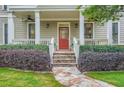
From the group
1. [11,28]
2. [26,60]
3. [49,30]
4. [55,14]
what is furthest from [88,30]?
[26,60]

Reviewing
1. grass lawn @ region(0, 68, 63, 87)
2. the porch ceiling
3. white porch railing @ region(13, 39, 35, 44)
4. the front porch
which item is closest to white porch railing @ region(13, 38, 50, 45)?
white porch railing @ region(13, 39, 35, 44)

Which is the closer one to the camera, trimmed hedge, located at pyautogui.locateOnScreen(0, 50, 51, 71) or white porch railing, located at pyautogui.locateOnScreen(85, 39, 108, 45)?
trimmed hedge, located at pyautogui.locateOnScreen(0, 50, 51, 71)

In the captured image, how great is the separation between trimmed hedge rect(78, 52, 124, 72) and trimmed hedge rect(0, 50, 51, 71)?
166 centimetres

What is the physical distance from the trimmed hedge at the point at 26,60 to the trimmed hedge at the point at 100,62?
1662 millimetres

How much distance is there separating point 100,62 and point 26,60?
11.3 ft

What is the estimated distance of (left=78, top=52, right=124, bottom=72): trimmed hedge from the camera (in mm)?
14477

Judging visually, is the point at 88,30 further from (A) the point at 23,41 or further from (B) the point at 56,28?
(A) the point at 23,41

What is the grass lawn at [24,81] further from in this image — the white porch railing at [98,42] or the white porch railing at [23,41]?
the white porch railing at [98,42]

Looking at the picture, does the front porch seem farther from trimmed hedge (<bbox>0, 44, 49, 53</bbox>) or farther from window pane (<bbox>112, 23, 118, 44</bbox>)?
trimmed hedge (<bbox>0, 44, 49, 53</bbox>)

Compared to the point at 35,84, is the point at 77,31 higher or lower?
higher
